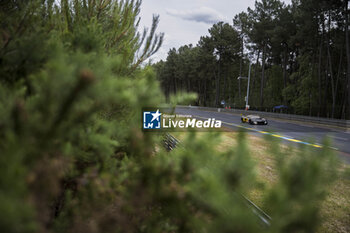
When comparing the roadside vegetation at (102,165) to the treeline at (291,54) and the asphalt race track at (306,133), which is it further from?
the treeline at (291,54)

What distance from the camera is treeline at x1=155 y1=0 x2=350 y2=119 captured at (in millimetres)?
33656

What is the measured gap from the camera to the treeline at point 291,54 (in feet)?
110

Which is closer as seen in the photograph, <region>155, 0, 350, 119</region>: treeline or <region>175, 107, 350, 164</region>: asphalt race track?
<region>175, 107, 350, 164</region>: asphalt race track

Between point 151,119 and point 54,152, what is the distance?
942 millimetres

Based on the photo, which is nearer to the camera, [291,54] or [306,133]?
[306,133]

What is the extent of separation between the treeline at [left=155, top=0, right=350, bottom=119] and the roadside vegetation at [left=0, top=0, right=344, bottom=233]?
34.6 ft

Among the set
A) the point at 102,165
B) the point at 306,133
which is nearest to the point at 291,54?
the point at 306,133

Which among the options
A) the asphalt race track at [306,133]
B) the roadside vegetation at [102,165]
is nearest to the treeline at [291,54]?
the asphalt race track at [306,133]

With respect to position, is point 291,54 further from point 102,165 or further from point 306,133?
point 102,165

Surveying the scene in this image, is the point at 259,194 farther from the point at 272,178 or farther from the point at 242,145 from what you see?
the point at 242,145

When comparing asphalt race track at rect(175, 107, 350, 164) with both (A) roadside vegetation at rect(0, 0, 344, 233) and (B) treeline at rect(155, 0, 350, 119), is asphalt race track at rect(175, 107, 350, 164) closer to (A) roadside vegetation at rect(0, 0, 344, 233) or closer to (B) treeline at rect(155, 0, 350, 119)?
(A) roadside vegetation at rect(0, 0, 344, 233)

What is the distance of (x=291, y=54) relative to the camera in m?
54.4

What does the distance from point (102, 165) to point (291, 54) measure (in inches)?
2440

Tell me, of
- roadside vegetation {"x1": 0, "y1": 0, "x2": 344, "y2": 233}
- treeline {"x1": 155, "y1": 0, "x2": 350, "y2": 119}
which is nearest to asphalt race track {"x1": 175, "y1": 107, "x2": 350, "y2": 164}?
roadside vegetation {"x1": 0, "y1": 0, "x2": 344, "y2": 233}
